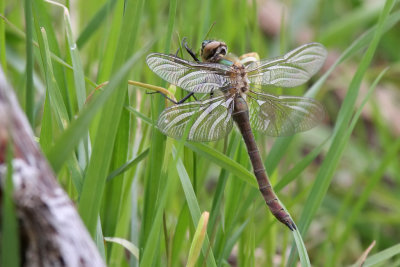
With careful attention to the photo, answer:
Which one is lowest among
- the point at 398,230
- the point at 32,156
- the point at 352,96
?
the point at 398,230

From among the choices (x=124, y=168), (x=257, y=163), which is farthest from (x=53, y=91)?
(x=257, y=163)

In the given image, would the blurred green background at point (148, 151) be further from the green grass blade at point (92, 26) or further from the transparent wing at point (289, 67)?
the transparent wing at point (289, 67)

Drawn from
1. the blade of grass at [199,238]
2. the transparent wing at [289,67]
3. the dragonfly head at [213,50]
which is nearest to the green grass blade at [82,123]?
the blade of grass at [199,238]

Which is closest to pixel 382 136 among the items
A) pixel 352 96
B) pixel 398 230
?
pixel 398 230

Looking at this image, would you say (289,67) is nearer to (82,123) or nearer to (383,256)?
(383,256)

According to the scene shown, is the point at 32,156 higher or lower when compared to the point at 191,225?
higher

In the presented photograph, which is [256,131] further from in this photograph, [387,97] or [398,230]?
[387,97]

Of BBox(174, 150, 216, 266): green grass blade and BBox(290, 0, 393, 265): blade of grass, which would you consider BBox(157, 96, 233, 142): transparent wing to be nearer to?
BBox(174, 150, 216, 266): green grass blade
